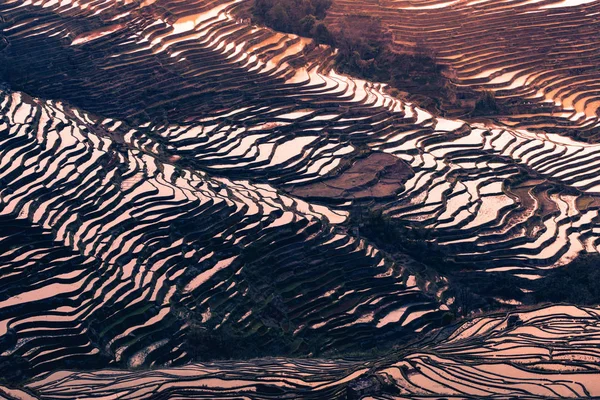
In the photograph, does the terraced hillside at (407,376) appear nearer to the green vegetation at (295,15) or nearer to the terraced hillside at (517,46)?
the terraced hillside at (517,46)

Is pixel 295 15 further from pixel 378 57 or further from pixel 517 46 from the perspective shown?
pixel 517 46

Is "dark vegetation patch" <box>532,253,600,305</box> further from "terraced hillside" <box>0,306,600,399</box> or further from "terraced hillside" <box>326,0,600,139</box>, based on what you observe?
"terraced hillside" <box>326,0,600,139</box>

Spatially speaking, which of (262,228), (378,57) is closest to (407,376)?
(262,228)

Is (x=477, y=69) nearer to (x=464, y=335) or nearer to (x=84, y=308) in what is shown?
(x=464, y=335)

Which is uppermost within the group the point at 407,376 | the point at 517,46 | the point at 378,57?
the point at 517,46

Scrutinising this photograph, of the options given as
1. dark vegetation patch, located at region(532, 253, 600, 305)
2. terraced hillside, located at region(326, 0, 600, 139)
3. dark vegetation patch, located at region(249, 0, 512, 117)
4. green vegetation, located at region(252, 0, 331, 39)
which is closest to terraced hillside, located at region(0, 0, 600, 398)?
dark vegetation patch, located at region(532, 253, 600, 305)

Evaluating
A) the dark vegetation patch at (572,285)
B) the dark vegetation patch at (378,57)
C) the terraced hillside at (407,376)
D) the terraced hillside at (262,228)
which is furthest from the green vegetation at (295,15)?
the terraced hillside at (407,376)

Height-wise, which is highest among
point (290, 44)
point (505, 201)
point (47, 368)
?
point (290, 44)

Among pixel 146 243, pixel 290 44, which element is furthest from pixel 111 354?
pixel 290 44
